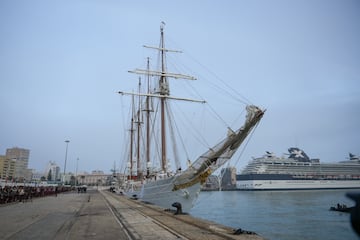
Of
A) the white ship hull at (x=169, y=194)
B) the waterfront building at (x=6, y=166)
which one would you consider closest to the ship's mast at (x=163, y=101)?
the white ship hull at (x=169, y=194)

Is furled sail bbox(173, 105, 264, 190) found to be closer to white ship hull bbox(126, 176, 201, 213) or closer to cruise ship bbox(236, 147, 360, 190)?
white ship hull bbox(126, 176, 201, 213)

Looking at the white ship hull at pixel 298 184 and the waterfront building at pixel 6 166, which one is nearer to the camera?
the white ship hull at pixel 298 184

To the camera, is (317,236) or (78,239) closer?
(78,239)

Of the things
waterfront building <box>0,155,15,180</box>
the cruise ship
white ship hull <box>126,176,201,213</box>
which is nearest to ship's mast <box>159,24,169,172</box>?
white ship hull <box>126,176,201,213</box>

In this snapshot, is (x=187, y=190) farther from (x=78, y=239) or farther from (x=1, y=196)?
(x=1, y=196)

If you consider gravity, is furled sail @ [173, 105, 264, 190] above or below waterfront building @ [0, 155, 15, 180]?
below

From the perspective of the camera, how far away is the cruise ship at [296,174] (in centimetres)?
9969

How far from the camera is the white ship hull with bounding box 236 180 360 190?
99312 mm

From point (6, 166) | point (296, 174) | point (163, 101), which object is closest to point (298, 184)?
point (296, 174)

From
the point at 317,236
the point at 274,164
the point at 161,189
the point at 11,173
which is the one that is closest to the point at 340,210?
the point at 317,236

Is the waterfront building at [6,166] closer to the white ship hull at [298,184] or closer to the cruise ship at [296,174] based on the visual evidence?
the cruise ship at [296,174]

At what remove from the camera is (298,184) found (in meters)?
100

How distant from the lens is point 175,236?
10680 millimetres

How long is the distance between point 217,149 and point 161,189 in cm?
975
